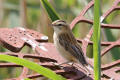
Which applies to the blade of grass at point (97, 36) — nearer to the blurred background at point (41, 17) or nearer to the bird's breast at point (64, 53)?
the bird's breast at point (64, 53)

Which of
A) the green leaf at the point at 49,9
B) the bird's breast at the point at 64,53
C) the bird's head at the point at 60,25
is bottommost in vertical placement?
the bird's breast at the point at 64,53

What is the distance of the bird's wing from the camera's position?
2.04 meters

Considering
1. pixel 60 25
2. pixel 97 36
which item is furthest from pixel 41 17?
pixel 97 36

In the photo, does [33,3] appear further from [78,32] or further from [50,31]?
[50,31]

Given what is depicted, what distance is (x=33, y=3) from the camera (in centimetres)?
361

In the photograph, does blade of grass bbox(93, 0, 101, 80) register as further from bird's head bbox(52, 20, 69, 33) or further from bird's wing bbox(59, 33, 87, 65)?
bird's head bbox(52, 20, 69, 33)

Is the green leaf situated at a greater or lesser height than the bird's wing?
greater

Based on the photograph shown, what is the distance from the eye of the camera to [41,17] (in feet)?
9.22

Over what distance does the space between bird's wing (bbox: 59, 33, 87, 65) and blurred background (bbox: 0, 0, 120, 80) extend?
0.81 ft

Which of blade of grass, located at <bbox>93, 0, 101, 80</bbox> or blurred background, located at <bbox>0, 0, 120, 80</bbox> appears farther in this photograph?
blurred background, located at <bbox>0, 0, 120, 80</bbox>

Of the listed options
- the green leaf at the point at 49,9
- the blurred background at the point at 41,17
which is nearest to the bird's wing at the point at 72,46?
the green leaf at the point at 49,9

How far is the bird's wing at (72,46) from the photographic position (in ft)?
6.69

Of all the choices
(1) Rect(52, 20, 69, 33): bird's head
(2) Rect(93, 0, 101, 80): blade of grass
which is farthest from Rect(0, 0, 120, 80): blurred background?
(2) Rect(93, 0, 101, 80): blade of grass

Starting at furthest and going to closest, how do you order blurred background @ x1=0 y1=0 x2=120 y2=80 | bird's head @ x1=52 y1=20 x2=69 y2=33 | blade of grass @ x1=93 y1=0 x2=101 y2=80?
1. blurred background @ x1=0 y1=0 x2=120 y2=80
2. bird's head @ x1=52 y1=20 x2=69 y2=33
3. blade of grass @ x1=93 y1=0 x2=101 y2=80
